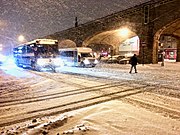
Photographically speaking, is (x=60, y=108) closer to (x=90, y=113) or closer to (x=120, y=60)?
(x=90, y=113)

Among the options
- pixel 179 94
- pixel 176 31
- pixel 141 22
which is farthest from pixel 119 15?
pixel 179 94


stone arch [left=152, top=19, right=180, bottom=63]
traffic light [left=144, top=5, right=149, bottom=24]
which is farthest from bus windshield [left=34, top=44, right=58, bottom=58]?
stone arch [left=152, top=19, right=180, bottom=63]

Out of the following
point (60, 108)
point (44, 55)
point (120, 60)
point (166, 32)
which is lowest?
point (60, 108)

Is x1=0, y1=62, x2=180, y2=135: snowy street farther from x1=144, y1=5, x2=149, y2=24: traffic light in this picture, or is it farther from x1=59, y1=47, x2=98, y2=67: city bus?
x1=144, y1=5, x2=149, y2=24: traffic light

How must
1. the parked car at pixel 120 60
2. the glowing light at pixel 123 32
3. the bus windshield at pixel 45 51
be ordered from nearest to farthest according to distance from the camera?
1. the bus windshield at pixel 45 51
2. the parked car at pixel 120 60
3. the glowing light at pixel 123 32

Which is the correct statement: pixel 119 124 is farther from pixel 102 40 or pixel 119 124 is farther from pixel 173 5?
pixel 102 40

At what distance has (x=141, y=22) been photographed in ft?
110

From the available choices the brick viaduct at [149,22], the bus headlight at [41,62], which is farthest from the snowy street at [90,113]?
the brick viaduct at [149,22]

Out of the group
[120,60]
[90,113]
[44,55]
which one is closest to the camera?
[90,113]

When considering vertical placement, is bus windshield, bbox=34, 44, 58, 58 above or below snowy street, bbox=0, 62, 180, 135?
above

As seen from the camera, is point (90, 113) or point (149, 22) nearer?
point (90, 113)

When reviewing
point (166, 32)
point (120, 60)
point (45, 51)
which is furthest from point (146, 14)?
point (45, 51)

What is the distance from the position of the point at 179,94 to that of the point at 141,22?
24.7m

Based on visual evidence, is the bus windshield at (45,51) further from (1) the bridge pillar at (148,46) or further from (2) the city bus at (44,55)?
(1) the bridge pillar at (148,46)
